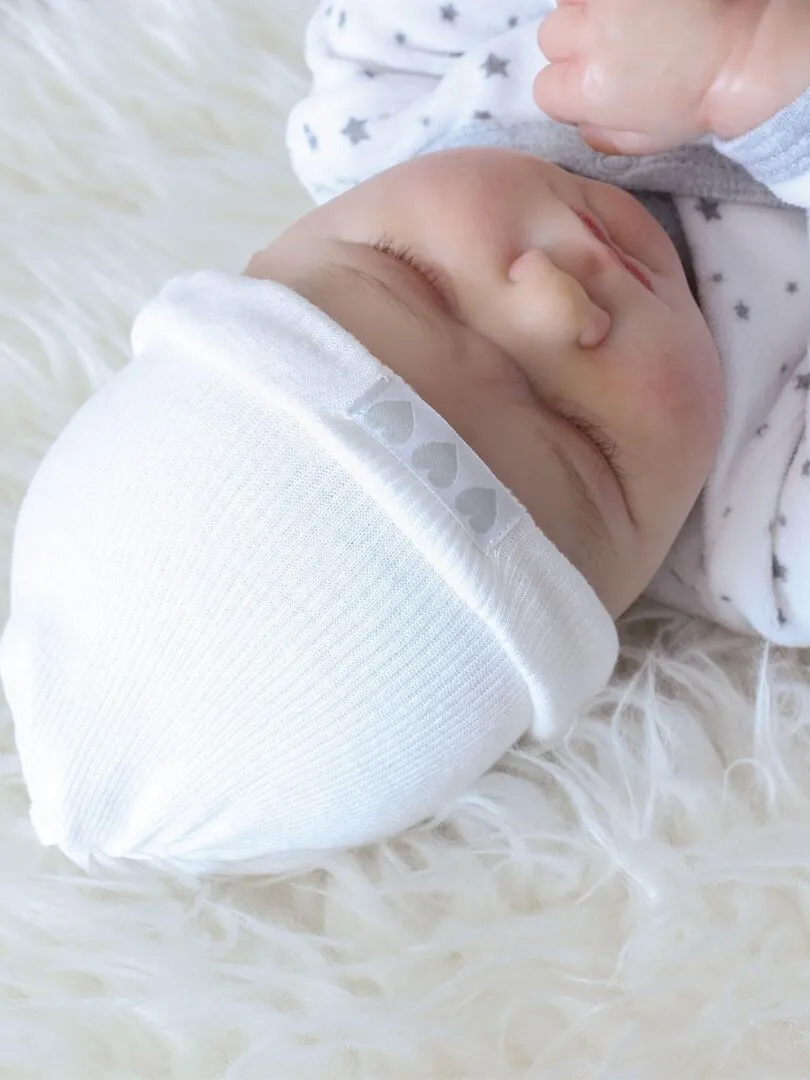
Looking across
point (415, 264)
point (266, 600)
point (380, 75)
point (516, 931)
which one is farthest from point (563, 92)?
point (516, 931)

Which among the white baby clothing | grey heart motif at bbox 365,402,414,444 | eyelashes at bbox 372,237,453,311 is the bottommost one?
the white baby clothing

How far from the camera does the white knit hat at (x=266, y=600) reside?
0.66 meters

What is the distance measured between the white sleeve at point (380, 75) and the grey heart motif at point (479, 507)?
16.8 inches

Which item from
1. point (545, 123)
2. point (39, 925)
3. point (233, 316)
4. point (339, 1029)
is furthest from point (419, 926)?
point (545, 123)

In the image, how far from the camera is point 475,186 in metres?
0.77

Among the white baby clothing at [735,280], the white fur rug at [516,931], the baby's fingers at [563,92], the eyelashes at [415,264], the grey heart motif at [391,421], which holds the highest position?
the baby's fingers at [563,92]

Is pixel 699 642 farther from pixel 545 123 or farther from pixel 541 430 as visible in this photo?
pixel 545 123

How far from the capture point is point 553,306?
710 millimetres

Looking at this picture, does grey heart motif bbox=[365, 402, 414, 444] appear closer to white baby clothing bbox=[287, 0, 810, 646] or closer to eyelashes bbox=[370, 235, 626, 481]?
eyelashes bbox=[370, 235, 626, 481]

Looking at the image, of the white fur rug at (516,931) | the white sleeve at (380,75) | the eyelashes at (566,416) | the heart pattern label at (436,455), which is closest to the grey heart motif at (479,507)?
the heart pattern label at (436,455)

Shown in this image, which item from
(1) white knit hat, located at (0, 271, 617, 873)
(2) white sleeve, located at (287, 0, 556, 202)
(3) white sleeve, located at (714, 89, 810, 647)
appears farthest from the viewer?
(2) white sleeve, located at (287, 0, 556, 202)

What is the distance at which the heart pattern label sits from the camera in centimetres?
67

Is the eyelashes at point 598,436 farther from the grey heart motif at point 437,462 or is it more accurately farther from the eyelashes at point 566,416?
the grey heart motif at point 437,462

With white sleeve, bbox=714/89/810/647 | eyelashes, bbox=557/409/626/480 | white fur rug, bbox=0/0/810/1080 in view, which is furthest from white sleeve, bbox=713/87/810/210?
white fur rug, bbox=0/0/810/1080
